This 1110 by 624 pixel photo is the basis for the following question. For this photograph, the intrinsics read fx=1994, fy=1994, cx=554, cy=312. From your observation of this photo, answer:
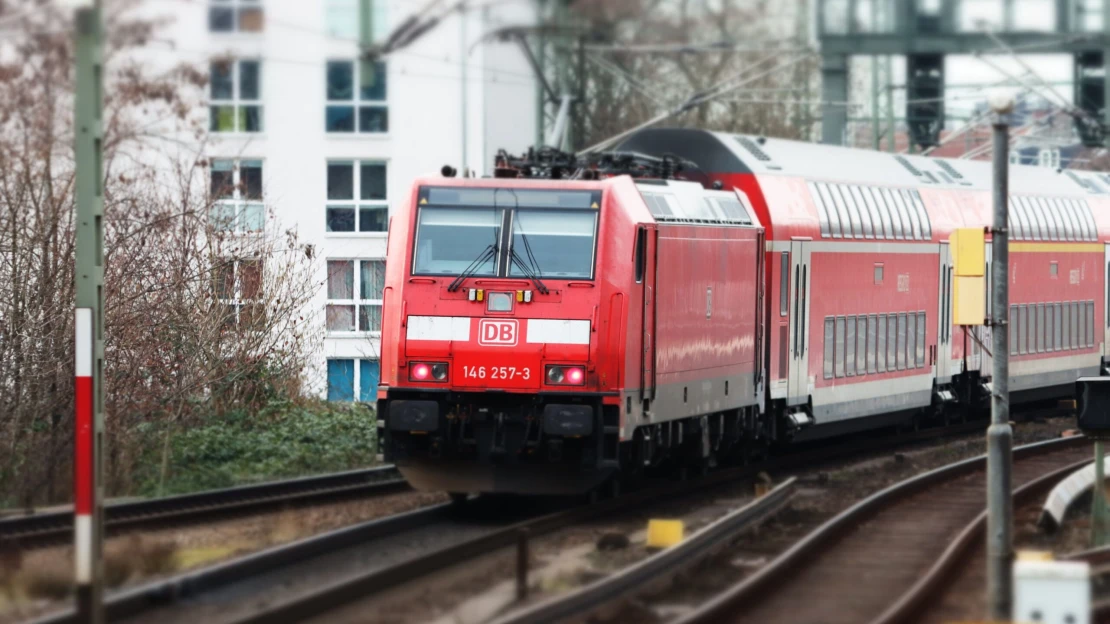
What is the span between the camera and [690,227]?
18969 mm

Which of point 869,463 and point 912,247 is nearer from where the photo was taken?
point 869,463

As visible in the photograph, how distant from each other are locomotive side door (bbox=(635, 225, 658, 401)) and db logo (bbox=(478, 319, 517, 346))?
48.3 inches

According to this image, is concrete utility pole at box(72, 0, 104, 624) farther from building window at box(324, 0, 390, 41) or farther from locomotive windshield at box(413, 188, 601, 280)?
building window at box(324, 0, 390, 41)

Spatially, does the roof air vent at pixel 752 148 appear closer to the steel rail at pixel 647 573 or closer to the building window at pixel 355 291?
the steel rail at pixel 647 573

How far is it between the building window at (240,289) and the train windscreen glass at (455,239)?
333 inches

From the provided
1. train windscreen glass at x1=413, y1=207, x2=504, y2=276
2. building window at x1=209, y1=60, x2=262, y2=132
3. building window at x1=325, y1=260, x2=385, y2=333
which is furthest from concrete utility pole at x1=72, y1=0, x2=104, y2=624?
building window at x1=325, y1=260, x2=385, y2=333

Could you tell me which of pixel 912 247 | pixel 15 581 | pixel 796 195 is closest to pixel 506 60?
pixel 912 247

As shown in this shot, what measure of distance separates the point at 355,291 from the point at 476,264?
2566 centimetres

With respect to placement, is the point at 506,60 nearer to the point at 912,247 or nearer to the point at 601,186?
the point at 912,247

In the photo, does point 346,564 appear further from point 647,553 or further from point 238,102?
point 238,102

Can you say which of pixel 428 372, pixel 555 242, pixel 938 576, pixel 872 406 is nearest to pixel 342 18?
pixel 872 406

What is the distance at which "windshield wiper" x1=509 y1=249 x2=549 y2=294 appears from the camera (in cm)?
1702

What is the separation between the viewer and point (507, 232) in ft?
56.9

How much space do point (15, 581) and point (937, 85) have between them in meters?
27.6
